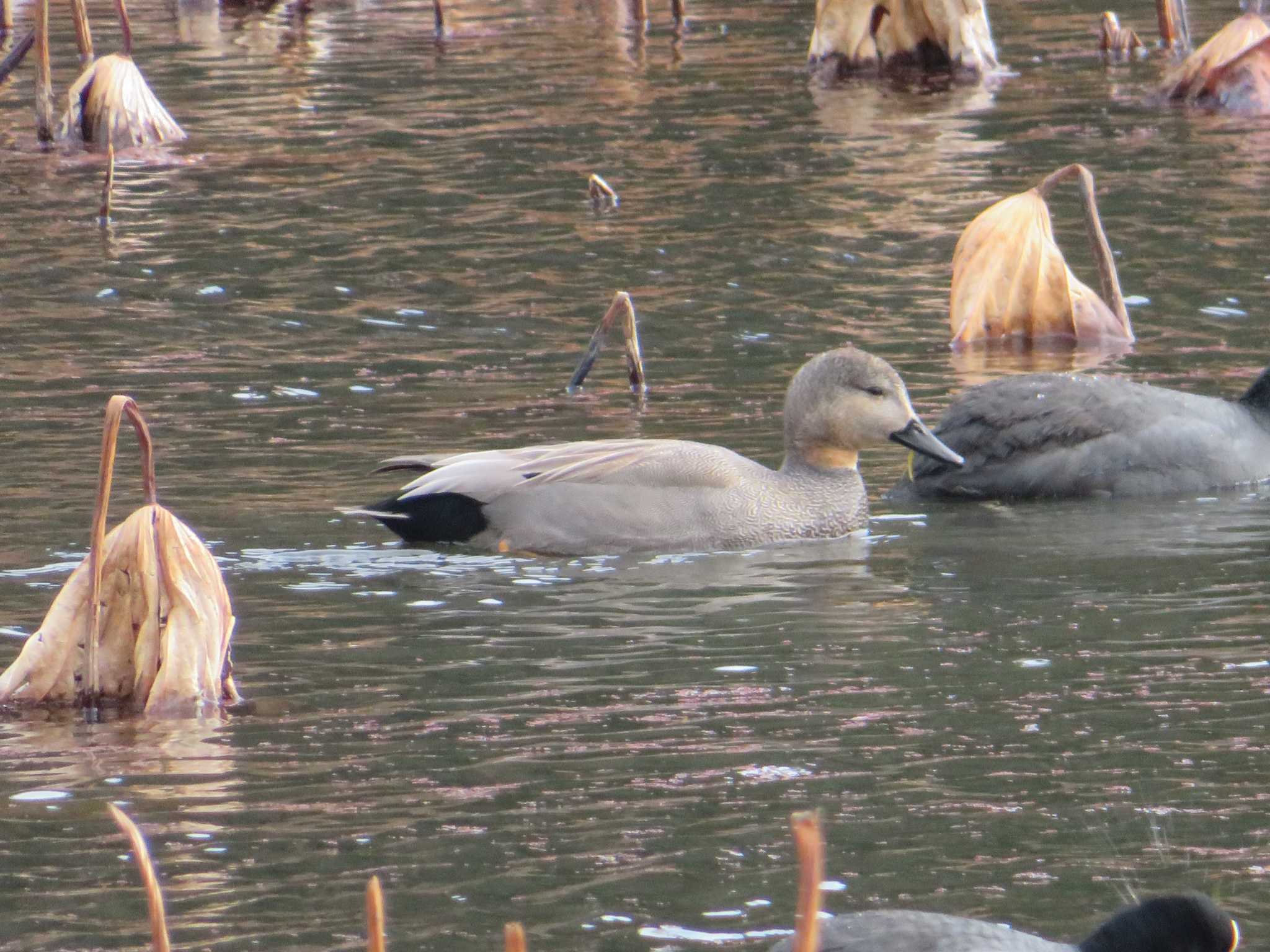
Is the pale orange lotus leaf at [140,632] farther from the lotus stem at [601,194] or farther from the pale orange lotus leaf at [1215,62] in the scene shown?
the pale orange lotus leaf at [1215,62]

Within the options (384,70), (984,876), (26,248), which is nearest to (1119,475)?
(984,876)

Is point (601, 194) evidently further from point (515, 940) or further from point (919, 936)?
point (515, 940)

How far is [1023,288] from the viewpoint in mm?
13227

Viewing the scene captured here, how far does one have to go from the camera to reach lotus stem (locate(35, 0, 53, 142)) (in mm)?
16828

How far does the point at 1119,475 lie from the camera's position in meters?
10.3

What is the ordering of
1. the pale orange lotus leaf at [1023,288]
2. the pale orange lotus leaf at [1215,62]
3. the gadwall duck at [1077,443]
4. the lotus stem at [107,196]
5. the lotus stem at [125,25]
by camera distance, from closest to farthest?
the gadwall duck at [1077,443] → the pale orange lotus leaf at [1023,288] → the lotus stem at [107,196] → the pale orange lotus leaf at [1215,62] → the lotus stem at [125,25]

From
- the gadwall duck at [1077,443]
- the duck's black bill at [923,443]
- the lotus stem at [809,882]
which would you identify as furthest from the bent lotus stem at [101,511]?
the gadwall duck at [1077,443]

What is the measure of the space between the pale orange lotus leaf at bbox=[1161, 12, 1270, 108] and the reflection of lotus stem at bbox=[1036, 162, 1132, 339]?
24.0ft

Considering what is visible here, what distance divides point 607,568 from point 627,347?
2.61 meters

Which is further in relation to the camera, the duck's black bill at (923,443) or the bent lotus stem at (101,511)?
the duck's black bill at (923,443)

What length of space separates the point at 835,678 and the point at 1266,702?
4.49 ft

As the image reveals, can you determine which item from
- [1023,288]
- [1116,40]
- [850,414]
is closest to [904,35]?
[1116,40]

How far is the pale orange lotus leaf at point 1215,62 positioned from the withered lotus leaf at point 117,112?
28.0ft

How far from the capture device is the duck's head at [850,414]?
10094 mm
